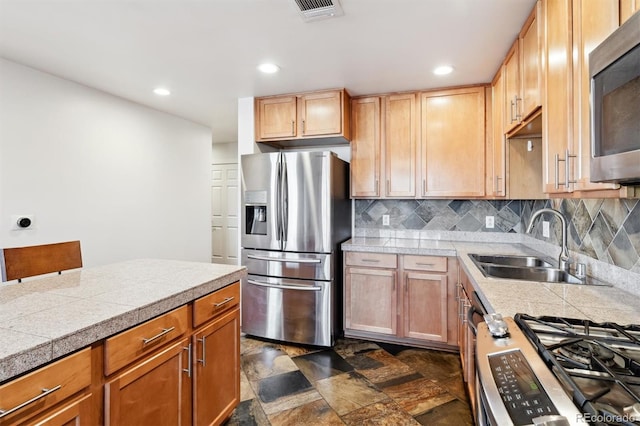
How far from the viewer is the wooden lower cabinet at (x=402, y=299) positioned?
275 cm

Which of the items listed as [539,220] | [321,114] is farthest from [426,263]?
[321,114]

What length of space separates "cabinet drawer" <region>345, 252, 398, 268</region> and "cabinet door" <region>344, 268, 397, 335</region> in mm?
52

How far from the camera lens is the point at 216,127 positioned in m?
4.75

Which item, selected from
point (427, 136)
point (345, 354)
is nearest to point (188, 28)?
point (427, 136)

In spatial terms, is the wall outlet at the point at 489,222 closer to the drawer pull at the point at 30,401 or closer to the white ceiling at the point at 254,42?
the white ceiling at the point at 254,42

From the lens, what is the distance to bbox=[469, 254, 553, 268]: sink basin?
7.53ft

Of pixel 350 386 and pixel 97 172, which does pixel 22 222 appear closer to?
pixel 97 172

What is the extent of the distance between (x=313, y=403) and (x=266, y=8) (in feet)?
7.80

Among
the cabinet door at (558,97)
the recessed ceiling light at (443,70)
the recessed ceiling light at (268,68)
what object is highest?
the recessed ceiling light at (268,68)


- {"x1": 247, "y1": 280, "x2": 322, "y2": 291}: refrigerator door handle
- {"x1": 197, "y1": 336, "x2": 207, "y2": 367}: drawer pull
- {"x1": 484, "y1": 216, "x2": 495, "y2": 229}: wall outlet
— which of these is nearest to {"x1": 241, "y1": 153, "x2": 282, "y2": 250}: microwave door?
{"x1": 247, "y1": 280, "x2": 322, "y2": 291}: refrigerator door handle

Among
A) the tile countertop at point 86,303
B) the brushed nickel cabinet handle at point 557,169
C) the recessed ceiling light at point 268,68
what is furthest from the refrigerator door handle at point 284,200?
the brushed nickel cabinet handle at point 557,169

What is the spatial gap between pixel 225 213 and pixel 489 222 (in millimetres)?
4230

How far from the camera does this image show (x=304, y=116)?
3.18 metres

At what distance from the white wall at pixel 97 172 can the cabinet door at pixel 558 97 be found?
3.49m
